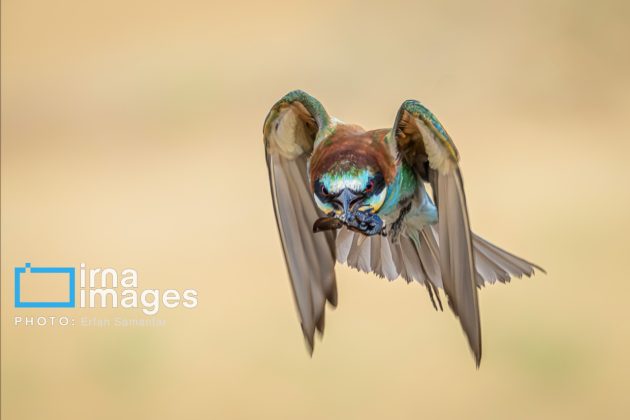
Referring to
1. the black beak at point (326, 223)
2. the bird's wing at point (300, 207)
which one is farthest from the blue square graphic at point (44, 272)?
the black beak at point (326, 223)

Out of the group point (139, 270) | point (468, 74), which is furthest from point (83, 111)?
point (468, 74)

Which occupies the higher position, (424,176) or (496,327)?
(424,176)

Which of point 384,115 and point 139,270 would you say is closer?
point 139,270

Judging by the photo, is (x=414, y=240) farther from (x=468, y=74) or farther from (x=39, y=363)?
(x=468, y=74)
